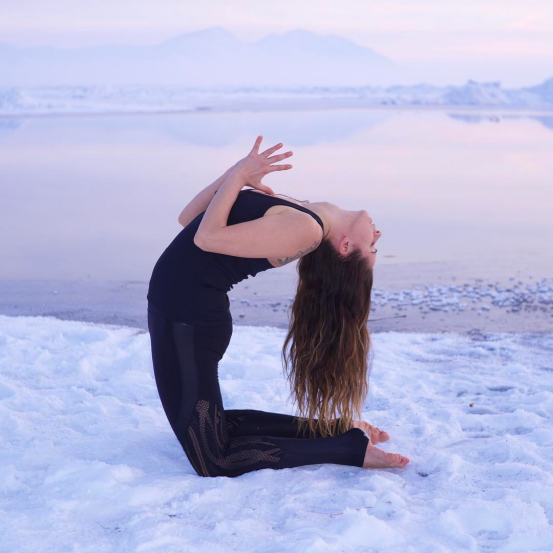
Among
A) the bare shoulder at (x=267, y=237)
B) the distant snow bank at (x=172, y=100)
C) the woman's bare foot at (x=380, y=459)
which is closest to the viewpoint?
the bare shoulder at (x=267, y=237)

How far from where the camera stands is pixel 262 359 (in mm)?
4797

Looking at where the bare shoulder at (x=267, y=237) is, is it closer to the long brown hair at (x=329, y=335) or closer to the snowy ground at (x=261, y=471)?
the long brown hair at (x=329, y=335)

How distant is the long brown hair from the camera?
2998 millimetres

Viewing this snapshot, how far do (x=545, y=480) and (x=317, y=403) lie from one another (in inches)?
39.7

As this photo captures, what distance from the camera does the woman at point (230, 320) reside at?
277 centimetres

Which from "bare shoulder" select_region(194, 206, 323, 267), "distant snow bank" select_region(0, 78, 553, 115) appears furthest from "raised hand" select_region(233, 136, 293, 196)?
"distant snow bank" select_region(0, 78, 553, 115)

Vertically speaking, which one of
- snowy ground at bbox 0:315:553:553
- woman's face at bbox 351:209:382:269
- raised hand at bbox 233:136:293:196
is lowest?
snowy ground at bbox 0:315:553:553

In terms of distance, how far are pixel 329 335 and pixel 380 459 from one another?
1.93ft

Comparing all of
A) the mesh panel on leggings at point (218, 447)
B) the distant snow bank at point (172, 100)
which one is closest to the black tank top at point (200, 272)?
the mesh panel on leggings at point (218, 447)

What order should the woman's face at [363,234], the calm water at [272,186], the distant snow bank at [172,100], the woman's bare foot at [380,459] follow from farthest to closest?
the distant snow bank at [172,100]
the calm water at [272,186]
the woman's bare foot at [380,459]
the woman's face at [363,234]

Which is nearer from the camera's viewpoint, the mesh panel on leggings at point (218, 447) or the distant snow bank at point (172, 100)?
the mesh panel on leggings at point (218, 447)

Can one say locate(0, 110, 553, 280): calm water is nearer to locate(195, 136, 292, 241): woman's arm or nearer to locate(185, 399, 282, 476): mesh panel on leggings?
locate(185, 399, 282, 476): mesh panel on leggings

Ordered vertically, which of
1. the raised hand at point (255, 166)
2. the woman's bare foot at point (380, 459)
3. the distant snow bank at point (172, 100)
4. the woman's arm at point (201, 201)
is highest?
the distant snow bank at point (172, 100)

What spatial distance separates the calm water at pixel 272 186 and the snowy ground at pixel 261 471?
2.96 metres
